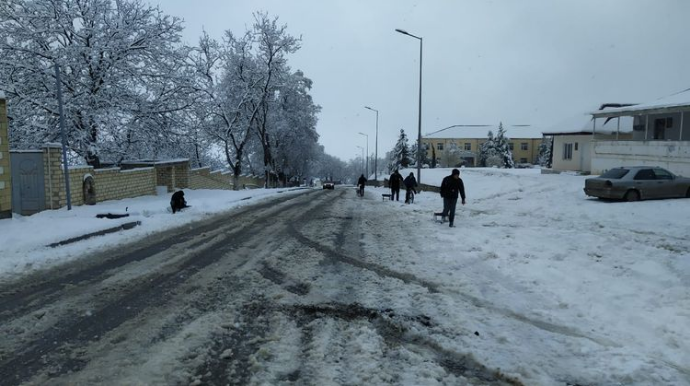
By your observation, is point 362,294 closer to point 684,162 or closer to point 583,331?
point 583,331

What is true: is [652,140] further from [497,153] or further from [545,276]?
[497,153]

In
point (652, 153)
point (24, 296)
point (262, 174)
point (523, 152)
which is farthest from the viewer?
point (523, 152)

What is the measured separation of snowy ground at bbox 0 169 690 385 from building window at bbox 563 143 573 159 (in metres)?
17.8

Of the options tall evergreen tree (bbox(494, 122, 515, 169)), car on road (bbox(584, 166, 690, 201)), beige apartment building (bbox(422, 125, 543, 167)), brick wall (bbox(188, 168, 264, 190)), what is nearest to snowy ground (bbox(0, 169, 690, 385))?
car on road (bbox(584, 166, 690, 201))

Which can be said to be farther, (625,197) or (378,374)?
(625,197)

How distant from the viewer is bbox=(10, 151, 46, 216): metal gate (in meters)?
14.9

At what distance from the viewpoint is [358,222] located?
14.7 m

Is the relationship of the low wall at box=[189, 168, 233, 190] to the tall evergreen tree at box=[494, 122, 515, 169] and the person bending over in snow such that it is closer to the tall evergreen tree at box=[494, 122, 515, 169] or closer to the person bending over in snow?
the person bending over in snow

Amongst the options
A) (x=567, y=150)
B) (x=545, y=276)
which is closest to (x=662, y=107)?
(x=567, y=150)

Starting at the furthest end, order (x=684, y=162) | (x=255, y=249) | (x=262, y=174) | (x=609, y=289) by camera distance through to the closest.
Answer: (x=262, y=174)
(x=684, y=162)
(x=255, y=249)
(x=609, y=289)

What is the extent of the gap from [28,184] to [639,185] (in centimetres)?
2100

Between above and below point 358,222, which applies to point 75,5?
above

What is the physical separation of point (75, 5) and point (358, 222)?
57.2ft

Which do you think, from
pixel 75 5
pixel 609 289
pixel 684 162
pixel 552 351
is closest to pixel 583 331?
pixel 552 351
